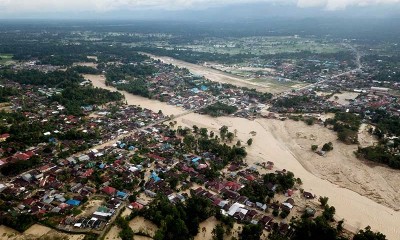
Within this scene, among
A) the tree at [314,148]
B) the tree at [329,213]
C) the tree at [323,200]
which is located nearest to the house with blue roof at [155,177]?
the tree at [323,200]

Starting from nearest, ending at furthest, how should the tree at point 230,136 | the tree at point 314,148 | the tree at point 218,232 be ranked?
1. the tree at point 218,232
2. the tree at point 314,148
3. the tree at point 230,136

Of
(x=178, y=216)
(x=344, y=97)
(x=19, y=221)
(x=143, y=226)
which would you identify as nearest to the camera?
(x=19, y=221)

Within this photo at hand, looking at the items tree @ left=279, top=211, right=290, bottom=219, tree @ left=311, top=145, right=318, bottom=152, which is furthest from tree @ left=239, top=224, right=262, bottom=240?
tree @ left=311, top=145, right=318, bottom=152

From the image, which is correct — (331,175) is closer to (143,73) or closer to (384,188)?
(384,188)

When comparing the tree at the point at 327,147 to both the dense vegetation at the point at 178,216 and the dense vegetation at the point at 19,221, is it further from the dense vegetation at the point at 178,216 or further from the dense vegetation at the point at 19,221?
the dense vegetation at the point at 19,221

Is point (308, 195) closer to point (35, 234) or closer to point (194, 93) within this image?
point (35, 234)

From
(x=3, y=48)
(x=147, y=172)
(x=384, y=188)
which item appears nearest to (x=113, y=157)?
(x=147, y=172)

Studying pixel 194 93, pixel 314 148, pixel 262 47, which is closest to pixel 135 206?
pixel 314 148

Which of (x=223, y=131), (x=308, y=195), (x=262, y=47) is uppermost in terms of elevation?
(x=262, y=47)
